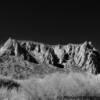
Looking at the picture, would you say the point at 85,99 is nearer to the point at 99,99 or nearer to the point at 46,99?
the point at 99,99

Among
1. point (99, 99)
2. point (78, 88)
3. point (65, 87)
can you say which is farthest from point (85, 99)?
point (78, 88)

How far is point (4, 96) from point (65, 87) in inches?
4395

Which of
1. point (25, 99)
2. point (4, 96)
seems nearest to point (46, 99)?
point (25, 99)

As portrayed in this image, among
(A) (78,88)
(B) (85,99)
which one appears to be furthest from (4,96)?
(A) (78,88)

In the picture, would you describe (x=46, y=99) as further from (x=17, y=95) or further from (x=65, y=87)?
(x=65, y=87)

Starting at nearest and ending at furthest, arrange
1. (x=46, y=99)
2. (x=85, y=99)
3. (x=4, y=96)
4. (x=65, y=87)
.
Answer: (x=4, y=96) < (x=46, y=99) < (x=85, y=99) < (x=65, y=87)

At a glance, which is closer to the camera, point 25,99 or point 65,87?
point 25,99

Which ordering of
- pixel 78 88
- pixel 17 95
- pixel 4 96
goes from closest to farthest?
pixel 4 96, pixel 17 95, pixel 78 88

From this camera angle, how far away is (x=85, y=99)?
5891 inches

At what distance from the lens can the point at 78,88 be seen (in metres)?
197

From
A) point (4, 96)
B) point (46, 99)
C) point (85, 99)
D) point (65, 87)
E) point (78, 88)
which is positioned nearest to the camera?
point (4, 96)

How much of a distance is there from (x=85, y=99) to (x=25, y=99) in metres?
86.2

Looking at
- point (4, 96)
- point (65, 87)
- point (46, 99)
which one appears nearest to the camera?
point (4, 96)

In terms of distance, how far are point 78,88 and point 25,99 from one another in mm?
131827
